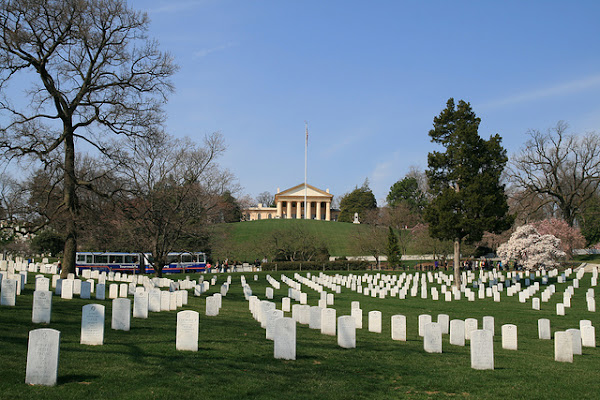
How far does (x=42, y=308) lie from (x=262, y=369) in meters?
5.79

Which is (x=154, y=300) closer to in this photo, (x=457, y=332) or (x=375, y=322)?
(x=375, y=322)

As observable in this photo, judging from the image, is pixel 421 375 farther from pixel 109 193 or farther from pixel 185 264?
A: pixel 185 264

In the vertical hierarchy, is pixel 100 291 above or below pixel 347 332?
above

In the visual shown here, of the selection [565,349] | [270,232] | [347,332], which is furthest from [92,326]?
Result: [270,232]

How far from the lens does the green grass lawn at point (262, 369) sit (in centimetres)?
764

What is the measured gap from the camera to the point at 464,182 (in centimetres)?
3534

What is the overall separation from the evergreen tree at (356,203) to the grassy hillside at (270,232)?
1784 centimetres

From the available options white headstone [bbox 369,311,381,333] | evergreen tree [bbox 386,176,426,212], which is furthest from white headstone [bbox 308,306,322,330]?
evergreen tree [bbox 386,176,426,212]

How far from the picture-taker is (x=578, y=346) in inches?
498

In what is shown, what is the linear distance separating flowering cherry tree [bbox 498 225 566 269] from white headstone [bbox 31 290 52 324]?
1551 inches

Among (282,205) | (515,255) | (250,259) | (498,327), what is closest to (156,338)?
(498,327)

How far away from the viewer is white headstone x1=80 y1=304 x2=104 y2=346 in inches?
387

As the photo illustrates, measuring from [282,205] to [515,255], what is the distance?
8593 centimetres

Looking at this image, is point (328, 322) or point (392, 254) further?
point (392, 254)
